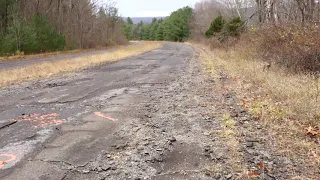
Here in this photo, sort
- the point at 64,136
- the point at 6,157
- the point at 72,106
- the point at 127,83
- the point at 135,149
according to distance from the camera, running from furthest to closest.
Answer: the point at 127,83 < the point at 72,106 < the point at 64,136 < the point at 135,149 < the point at 6,157

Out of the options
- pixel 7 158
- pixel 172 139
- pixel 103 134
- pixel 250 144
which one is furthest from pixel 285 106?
pixel 7 158

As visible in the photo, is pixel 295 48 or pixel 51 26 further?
Answer: pixel 51 26

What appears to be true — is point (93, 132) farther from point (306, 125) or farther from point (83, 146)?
point (306, 125)

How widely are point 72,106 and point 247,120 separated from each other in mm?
3730

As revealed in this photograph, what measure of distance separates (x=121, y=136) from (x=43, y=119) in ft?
6.26

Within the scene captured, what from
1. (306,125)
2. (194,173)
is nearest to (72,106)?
(194,173)

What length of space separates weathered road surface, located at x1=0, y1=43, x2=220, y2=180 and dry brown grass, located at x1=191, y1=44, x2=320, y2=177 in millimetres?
1033

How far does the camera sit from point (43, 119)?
6109 mm

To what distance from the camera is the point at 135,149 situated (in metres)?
4.47

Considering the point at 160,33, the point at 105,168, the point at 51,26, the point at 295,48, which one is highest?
the point at 160,33

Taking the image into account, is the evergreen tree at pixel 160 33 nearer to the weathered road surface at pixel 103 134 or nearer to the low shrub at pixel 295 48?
the low shrub at pixel 295 48

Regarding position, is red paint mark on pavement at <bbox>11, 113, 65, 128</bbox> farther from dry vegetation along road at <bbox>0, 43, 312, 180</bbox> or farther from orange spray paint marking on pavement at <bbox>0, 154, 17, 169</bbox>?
orange spray paint marking on pavement at <bbox>0, 154, 17, 169</bbox>

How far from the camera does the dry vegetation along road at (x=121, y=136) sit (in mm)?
3809

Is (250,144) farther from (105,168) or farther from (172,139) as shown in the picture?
(105,168)
